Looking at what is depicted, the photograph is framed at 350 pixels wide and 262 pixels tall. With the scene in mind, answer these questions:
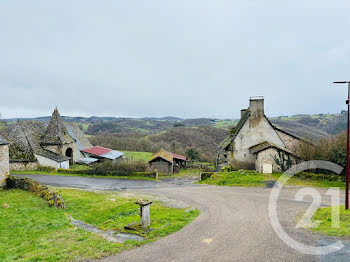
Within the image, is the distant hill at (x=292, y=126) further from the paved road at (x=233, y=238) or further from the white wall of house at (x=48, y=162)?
the white wall of house at (x=48, y=162)

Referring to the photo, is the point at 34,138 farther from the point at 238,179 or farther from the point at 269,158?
the point at 269,158

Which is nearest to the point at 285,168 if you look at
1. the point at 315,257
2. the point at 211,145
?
the point at 315,257

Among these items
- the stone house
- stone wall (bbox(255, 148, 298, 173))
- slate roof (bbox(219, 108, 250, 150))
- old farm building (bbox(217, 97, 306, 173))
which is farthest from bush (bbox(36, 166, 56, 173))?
stone wall (bbox(255, 148, 298, 173))

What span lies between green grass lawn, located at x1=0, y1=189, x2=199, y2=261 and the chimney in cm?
1495

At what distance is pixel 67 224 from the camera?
12.6m

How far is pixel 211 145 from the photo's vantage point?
250 feet

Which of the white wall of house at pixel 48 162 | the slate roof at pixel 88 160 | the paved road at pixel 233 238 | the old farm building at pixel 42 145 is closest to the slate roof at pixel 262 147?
the paved road at pixel 233 238

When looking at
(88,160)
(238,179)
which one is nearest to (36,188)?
(238,179)

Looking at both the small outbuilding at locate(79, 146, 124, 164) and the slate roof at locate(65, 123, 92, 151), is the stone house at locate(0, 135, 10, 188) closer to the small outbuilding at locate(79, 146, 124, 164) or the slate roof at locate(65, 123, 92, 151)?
the small outbuilding at locate(79, 146, 124, 164)

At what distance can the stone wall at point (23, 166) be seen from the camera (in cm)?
3244

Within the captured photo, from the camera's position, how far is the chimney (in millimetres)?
26312

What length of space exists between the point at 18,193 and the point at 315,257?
1972 centimetres

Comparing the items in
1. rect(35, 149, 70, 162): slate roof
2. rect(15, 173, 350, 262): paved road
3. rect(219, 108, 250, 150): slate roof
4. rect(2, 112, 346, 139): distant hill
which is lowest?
rect(15, 173, 350, 262): paved road

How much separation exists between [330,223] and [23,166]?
3399 centimetres
